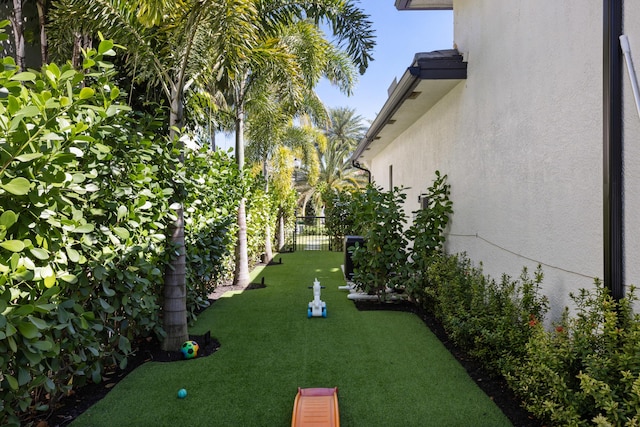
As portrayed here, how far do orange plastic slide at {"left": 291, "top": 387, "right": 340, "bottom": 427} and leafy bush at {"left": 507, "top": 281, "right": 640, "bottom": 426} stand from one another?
4.85 ft

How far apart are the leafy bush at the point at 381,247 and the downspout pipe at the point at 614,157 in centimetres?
445

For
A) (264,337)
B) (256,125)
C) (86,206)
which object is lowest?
(264,337)

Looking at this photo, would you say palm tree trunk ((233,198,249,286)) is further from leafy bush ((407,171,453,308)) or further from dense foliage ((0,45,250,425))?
dense foliage ((0,45,250,425))

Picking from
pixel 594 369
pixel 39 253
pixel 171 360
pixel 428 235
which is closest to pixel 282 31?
pixel 428 235

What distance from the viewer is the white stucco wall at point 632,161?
2666 millimetres

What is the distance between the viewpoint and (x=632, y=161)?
271 centimetres

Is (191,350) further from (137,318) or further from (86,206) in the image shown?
Answer: (86,206)

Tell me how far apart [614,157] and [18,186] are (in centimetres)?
362

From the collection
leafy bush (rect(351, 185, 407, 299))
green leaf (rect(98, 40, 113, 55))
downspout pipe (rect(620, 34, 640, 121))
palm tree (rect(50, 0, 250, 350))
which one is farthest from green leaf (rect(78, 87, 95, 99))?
leafy bush (rect(351, 185, 407, 299))

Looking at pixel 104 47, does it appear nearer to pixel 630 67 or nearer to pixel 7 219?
pixel 7 219

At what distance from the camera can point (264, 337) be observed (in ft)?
18.4

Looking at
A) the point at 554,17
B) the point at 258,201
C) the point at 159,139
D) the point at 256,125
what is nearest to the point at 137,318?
the point at 159,139

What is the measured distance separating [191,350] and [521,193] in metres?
4.01

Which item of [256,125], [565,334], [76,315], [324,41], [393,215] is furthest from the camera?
[256,125]
